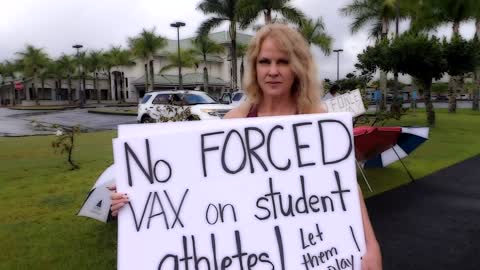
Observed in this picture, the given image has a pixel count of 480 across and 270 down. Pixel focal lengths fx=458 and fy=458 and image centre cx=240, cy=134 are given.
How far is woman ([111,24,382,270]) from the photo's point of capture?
1.97 metres

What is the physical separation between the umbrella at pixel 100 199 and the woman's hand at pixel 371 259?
8.74 feet

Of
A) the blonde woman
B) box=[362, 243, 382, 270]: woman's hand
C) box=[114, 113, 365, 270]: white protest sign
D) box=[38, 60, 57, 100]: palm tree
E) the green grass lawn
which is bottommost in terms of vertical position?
the green grass lawn

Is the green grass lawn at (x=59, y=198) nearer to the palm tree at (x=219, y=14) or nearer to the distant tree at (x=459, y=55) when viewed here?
the distant tree at (x=459, y=55)

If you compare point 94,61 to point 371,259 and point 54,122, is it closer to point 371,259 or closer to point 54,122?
point 54,122

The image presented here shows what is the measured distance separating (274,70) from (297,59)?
109 millimetres

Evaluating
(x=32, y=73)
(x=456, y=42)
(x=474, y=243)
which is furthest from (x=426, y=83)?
(x=32, y=73)

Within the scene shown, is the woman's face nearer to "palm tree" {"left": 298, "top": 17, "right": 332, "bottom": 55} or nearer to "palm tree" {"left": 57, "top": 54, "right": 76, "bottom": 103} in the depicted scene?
"palm tree" {"left": 298, "top": 17, "right": 332, "bottom": 55}

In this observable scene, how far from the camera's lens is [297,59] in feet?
6.47

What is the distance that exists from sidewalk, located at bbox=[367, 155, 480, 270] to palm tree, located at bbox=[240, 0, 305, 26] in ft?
69.4

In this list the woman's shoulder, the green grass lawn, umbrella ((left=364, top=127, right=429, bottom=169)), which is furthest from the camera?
umbrella ((left=364, top=127, right=429, bottom=169))

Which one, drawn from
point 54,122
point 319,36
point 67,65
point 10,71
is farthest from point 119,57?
point 54,122

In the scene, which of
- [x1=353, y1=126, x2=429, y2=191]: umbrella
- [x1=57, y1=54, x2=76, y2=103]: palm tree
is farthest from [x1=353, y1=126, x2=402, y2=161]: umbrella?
[x1=57, y1=54, x2=76, y2=103]: palm tree

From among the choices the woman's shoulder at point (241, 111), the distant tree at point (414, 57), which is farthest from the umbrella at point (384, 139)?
the distant tree at point (414, 57)

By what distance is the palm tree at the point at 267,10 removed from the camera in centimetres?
2742
